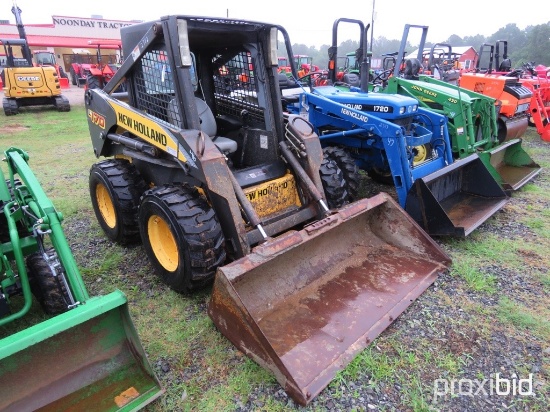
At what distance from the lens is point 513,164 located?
5.84 meters

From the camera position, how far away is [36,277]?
2791 millimetres

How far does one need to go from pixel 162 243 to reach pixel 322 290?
140 centimetres

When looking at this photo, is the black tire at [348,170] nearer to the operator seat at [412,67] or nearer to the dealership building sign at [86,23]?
the operator seat at [412,67]

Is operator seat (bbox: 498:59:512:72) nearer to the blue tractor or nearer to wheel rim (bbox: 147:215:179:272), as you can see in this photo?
the blue tractor

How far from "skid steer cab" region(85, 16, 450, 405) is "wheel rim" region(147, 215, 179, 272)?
0.01 metres

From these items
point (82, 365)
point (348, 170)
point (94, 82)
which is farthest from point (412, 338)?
point (94, 82)

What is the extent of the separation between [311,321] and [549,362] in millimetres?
1526

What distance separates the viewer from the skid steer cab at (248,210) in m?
2.57

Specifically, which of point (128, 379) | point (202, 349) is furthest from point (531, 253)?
point (128, 379)

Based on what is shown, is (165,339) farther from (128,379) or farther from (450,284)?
(450,284)

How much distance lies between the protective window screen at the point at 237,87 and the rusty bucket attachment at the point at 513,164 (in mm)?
3476

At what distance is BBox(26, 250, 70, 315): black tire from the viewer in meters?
2.73

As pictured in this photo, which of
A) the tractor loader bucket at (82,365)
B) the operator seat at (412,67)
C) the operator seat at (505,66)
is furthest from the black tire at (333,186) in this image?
the operator seat at (505,66)

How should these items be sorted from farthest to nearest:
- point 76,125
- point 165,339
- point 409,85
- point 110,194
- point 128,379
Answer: point 76,125, point 409,85, point 110,194, point 165,339, point 128,379
